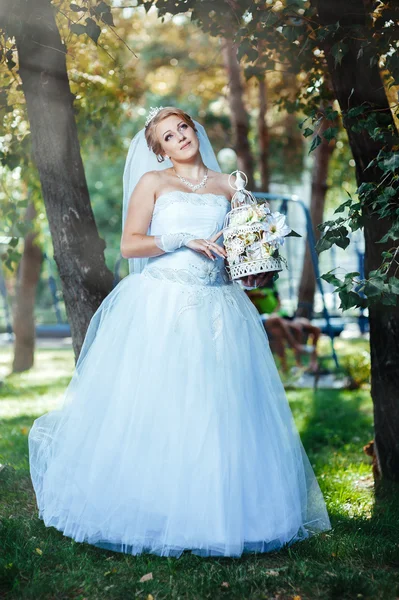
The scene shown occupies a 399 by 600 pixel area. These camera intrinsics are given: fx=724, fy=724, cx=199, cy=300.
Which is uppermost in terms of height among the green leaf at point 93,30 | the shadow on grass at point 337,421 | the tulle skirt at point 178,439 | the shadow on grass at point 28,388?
the green leaf at point 93,30

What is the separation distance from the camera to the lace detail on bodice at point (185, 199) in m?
3.78

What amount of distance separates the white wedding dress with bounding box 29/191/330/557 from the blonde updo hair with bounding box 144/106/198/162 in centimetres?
34

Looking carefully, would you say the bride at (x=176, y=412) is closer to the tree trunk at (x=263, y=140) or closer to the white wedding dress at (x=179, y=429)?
the white wedding dress at (x=179, y=429)

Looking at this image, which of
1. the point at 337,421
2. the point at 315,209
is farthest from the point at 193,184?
the point at 315,209

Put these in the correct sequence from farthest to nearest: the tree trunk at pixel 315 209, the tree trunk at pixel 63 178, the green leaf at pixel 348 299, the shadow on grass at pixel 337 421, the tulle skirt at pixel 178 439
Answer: the tree trunk at pixel 315 209
the shadow on grass at pixel 337 421
the tree trunk at pixel 63 178
the tulle skirt at pixel 178 439
the green leaf at pixel 348 299

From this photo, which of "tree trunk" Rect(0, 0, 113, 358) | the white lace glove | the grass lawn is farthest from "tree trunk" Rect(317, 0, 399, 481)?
"tree trunk" Rect(0, 0, 113, 358)

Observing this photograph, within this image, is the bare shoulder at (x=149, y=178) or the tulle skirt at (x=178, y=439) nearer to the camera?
the tulle skirt at (x=178, y=439)

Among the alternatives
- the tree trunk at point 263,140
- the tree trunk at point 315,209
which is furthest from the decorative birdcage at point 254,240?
→ the tree trunk at point 263,140

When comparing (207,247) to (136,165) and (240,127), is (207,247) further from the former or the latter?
(240,127)

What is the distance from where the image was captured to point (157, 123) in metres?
3.89

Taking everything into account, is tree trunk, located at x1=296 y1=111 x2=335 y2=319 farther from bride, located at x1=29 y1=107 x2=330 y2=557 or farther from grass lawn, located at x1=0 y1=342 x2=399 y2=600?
bride, located at x1=29 y1=107 x2=330 y2=557

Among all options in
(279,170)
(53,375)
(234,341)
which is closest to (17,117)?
(234,341)

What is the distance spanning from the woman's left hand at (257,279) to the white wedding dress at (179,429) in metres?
0.23

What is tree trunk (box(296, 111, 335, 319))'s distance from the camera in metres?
11.3
